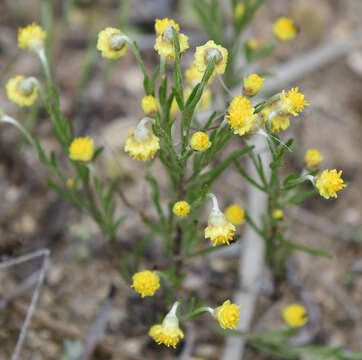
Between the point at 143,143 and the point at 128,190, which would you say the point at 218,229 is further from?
the point at 128,190

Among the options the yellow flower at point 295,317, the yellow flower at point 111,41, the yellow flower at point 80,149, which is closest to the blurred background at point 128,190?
the yellow flower at point 295,317

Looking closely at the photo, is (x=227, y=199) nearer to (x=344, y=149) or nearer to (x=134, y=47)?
A: (x=344, y=149)

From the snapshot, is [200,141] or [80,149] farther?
[80,149]

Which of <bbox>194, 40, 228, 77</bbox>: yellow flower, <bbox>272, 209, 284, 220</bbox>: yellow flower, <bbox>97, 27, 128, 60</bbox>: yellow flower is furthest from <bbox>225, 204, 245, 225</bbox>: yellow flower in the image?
<bbox>97, 27, 128, 60</bbox>: yellow flower

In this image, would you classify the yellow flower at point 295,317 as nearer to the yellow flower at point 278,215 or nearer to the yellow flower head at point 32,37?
the yellow flower at point 278,215

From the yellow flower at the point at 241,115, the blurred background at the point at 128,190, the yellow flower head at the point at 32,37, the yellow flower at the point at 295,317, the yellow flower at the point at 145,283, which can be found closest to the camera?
the yellow flower at the point at 241,115

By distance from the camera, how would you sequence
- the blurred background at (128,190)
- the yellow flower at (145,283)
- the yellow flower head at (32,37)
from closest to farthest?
the yellow flower at (145,283) < the yellow flower head at (32,37) < the blurred background at (128,190)

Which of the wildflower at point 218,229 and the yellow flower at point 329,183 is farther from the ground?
the yellow flower at point 329,183

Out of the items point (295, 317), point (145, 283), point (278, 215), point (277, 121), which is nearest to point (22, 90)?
point (145, 283)
